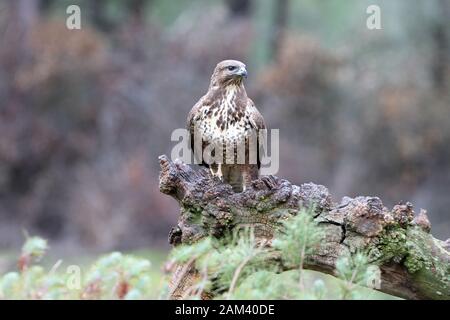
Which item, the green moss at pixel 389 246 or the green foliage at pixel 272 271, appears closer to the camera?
the green foliage at pixel 272 271

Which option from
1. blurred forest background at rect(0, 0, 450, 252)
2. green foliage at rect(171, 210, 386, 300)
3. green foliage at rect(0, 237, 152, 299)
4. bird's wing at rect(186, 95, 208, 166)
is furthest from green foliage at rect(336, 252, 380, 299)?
blurred forest background at rect(0, 0, 450, 252)

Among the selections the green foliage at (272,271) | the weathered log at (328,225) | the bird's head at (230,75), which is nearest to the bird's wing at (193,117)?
the bird's head at (230,75)

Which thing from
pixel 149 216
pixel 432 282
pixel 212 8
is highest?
pixel 212 8

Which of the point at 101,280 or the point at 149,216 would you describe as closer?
the point at 101,280

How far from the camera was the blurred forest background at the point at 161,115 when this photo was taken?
1341 cm

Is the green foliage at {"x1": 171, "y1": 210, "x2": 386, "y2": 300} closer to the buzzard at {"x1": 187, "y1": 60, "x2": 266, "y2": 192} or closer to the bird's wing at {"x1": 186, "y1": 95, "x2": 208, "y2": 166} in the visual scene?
the buzzard at {"x1": 187, "y1": 60, "x2": 266, "y2": 192}

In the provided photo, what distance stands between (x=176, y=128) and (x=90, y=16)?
4309 millimetres

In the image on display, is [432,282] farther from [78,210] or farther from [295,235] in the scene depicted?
[78,210]

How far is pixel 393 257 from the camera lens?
4.62 m

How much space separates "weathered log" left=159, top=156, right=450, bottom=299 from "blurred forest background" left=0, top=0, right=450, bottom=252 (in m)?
8.28

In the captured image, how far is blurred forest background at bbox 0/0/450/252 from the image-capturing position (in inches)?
528

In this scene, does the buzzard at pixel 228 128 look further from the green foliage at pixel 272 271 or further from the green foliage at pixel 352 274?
the green foliage at pixel 352 274

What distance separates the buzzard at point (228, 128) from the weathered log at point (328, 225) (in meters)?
1.05
